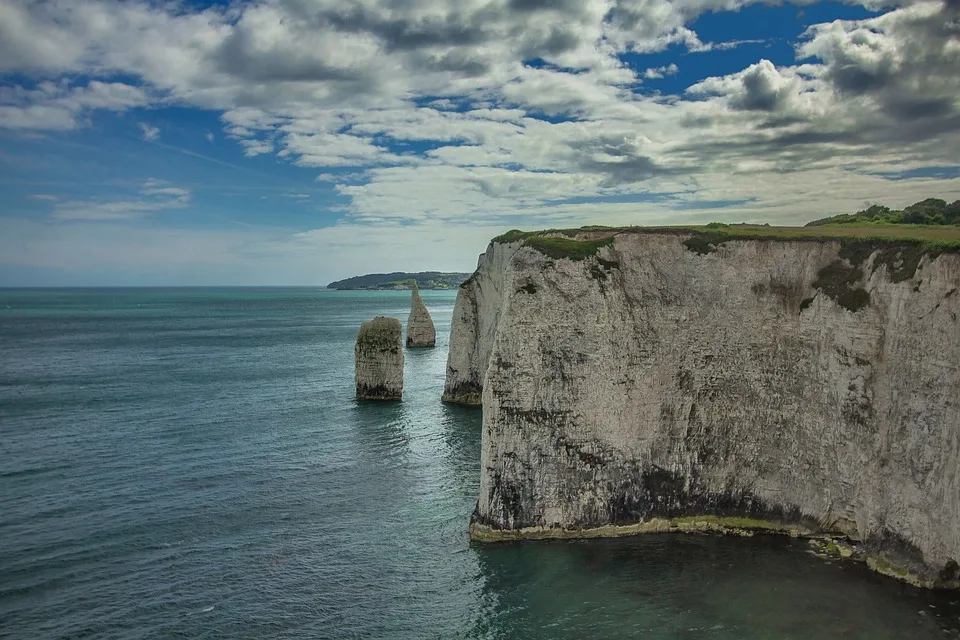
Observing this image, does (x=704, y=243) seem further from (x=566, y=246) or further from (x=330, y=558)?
(x=330, y=558)

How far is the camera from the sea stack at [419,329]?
9750 cm

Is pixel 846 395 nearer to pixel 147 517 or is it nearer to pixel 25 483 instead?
pixel 147 517

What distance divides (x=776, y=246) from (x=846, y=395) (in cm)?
769

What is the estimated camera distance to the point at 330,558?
89.6 ft

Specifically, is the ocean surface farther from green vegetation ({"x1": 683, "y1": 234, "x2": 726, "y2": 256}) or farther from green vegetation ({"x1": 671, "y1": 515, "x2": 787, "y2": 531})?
green vegetation ({"x1": 683, "y1": 234, "x2": 726, "y2": 256})

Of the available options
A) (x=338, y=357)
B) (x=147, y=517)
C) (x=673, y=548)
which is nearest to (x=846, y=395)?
(x=673, y=548)

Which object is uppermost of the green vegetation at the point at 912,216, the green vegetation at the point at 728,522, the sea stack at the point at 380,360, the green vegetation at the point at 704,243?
the green vegetation at the point at 912,216

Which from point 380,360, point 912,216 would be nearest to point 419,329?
point 380,360

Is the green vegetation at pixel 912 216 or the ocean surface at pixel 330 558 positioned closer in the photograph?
the ocean surface at pixel 330 558

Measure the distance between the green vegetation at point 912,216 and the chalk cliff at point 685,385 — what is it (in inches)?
423

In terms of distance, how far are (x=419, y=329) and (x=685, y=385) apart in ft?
230

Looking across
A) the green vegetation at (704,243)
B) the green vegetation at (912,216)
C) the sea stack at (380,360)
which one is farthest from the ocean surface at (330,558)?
the green vegetation at (912,216)

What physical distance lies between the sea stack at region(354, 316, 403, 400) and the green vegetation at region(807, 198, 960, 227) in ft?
113

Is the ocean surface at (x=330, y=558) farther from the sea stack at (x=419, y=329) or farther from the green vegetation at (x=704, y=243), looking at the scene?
the sea stack at (x=419, y=329)
